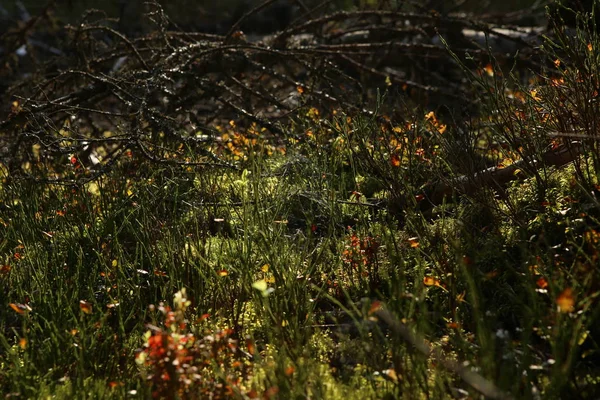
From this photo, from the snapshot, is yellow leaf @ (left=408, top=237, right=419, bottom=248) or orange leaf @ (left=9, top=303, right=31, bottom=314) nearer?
orange leaf @ (left=9, top=303, right=31, bottom=314)

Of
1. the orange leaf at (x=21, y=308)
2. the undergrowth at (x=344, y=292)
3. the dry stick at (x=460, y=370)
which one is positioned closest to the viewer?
the dry stick at (x=460, y=370)

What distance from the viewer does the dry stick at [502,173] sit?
11.2 feet

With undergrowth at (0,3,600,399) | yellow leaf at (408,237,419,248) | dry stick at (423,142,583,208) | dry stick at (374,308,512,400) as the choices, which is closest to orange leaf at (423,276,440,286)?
undergrowth at (0,3,600,399)

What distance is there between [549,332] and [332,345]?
1016 mm

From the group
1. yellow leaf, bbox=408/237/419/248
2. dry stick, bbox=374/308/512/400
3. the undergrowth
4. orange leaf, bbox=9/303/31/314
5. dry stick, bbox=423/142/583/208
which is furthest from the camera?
dry stick, bbox=423/142/583/208

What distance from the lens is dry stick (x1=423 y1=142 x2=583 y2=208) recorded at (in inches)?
134

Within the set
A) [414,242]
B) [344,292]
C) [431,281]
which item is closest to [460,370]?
[344,292]

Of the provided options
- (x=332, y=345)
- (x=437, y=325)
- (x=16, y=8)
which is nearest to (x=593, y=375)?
(x=437, y=325)

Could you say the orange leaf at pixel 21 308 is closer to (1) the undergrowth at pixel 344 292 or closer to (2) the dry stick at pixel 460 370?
(1) the undergrowth at pixel 344 292

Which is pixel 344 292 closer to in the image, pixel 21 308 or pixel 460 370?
pixel 460 370

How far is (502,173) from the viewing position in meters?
3.83

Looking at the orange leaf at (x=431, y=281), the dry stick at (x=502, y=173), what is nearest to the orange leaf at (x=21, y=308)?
the orange leaf at (x=431, y=281)

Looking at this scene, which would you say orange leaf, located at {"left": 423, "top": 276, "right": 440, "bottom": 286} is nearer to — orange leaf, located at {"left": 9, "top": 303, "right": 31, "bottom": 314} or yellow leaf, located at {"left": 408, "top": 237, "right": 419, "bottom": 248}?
yellow leaf, located at {"left": 408, "top": 237, "right": 419, "bottom": 248}

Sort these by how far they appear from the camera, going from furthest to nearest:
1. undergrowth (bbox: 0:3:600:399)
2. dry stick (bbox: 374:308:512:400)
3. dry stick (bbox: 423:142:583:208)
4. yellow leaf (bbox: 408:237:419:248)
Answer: dry stick (bbox: 423:142:583:208) → yellow leaf (bbox: 408:237:419:248) → undergrowth (bbox: 0:3:600:399) → dry stick (bbox: 374:308:512:400)
